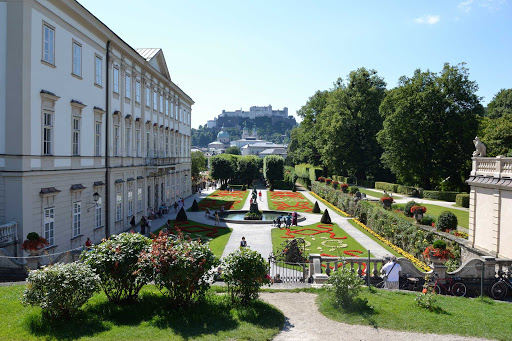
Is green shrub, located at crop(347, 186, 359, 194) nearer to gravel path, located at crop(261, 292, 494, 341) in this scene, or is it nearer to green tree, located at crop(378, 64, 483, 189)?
green tree, located at crop(378, 64, 483, 189)

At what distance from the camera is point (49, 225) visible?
18641 millimetres

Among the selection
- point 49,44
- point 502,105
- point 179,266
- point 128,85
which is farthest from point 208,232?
point 502,105

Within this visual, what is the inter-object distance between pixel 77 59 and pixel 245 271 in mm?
16966

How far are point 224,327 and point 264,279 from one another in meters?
1.92

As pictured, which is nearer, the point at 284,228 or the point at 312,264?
the point at 312,264

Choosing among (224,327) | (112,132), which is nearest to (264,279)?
(224,327)

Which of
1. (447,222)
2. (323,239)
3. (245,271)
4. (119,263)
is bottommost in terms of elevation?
(323,239)

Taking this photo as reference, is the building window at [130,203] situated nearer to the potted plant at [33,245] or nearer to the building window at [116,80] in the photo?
the building window at [116,80]

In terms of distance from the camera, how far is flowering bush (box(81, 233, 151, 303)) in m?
9.95

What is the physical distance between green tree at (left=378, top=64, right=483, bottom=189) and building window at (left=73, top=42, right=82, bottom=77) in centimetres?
3810

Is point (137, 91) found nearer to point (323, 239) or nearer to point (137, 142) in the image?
point (137, 142)

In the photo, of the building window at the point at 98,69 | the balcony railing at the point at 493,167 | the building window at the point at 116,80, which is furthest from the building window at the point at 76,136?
the balcony railing at the point at 493,167

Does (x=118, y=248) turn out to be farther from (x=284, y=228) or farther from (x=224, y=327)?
(x=284, y=228)

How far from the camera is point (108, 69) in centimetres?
2622
